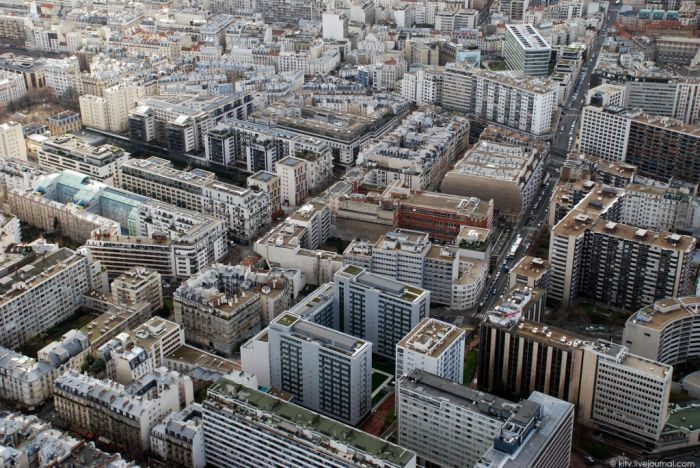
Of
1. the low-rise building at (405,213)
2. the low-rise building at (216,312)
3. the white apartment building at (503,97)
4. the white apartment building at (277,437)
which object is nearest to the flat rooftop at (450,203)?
the low-rise building at (405,213)

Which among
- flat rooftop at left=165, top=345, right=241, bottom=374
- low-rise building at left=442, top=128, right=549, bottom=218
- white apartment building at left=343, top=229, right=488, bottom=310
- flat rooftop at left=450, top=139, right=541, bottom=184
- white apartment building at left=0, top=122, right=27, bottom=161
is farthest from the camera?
white apartment building at left=0, top=122, right=27, bottom=161

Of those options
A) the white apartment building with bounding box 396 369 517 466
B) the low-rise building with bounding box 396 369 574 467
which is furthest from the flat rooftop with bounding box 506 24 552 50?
the low-rise building with bounding box 396 369 574 467

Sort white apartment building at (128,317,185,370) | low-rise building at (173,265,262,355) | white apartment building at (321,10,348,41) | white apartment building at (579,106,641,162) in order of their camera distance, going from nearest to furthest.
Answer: white apartment building at (128,317,185,370) → low-rise building at (173,265,262,355) → white apartment building at (579,106,641,162) → white apartment building at (321,10,348,41)

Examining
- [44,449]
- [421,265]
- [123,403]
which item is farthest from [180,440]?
[421,265]

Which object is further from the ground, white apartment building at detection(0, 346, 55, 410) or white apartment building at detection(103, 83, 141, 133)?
white apartment building at detection(103, 83, 141, 133)

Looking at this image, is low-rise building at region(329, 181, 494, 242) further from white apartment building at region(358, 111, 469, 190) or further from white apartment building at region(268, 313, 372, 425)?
white apartment building at region(268, 313, 372, 425)
